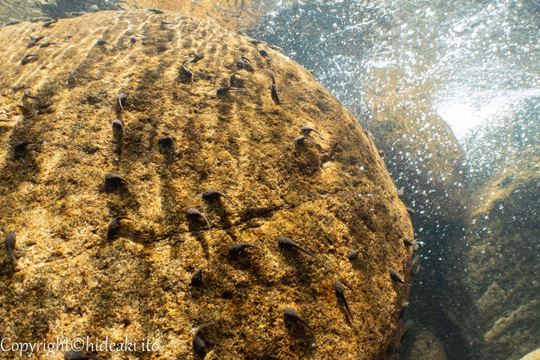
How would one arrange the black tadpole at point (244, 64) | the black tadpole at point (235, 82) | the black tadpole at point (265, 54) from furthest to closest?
the black tadpole at point (265, 54), the black tadpole at point (244, 64), the black tadpole at point (235, 82)

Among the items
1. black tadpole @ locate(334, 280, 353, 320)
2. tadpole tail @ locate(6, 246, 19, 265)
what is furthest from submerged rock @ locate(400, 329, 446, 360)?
tadpole tail @ locate(6, 246, 19, 265)

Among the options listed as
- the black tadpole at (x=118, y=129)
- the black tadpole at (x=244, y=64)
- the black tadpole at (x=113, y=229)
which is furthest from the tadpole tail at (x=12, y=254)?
the black tadpole at (x=244, y=64)

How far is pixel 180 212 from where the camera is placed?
2.36 m

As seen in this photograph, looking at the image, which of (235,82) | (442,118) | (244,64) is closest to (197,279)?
(235,82)

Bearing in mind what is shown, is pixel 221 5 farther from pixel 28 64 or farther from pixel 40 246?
pixel 40 246

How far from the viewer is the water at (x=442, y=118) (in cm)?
734

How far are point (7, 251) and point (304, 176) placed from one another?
2.85m

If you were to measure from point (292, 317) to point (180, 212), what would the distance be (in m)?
1.43

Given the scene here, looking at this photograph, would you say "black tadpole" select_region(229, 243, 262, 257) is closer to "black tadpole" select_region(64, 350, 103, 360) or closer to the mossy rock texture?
the mossy rock texture

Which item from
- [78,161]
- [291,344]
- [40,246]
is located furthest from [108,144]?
[291,344]

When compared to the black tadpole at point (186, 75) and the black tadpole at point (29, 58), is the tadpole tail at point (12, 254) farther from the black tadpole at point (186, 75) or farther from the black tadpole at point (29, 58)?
the black tadpole at point (29, 58)

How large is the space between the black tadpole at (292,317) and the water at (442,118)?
21.8ft

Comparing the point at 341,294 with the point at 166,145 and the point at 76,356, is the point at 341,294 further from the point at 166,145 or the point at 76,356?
the point at 166,145

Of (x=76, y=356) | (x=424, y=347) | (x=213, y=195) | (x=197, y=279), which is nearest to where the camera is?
(x=76, y=356)
